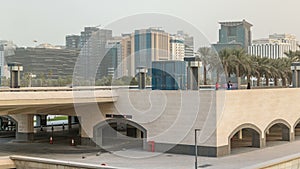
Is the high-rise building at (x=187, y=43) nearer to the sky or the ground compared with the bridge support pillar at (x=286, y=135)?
nearer to the sky

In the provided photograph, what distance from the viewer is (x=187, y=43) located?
29.9 metres

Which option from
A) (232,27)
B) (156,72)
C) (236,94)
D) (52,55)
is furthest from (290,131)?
(52,55)

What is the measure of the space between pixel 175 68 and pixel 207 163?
831 centimetres

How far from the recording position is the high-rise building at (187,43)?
28295 millimetres

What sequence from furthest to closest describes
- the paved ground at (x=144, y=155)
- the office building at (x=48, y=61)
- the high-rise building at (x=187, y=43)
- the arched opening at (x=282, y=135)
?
the office building at (x=48, y=61)
the arched opening at (x=282, y=135)
the high-rise building at (x=187, y=43)
the paved ground at (x=144, y=155)

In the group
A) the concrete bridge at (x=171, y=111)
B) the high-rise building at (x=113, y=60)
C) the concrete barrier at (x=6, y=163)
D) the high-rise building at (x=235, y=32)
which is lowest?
the concrete barrier at (x=6, y=163)

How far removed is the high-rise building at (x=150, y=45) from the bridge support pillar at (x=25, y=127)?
30.5 ft

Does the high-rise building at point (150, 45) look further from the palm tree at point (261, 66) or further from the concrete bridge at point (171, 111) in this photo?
the palm tree at point (261, 66)

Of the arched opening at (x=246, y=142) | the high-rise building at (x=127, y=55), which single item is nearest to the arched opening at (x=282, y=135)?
the arched opening at (x=246, y=142)

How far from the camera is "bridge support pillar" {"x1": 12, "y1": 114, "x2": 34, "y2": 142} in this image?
3362 cm

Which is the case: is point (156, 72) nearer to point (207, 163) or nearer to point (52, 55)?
point (207, 163)

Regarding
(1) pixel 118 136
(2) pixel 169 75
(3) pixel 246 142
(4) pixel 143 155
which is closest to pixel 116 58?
(2) pixel 169 75

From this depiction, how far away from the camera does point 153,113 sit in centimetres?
2767

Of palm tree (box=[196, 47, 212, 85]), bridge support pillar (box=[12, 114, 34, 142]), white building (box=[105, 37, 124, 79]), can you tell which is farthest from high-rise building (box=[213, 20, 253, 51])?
bridge support pillar (box=[12, 114, 34, 142])
